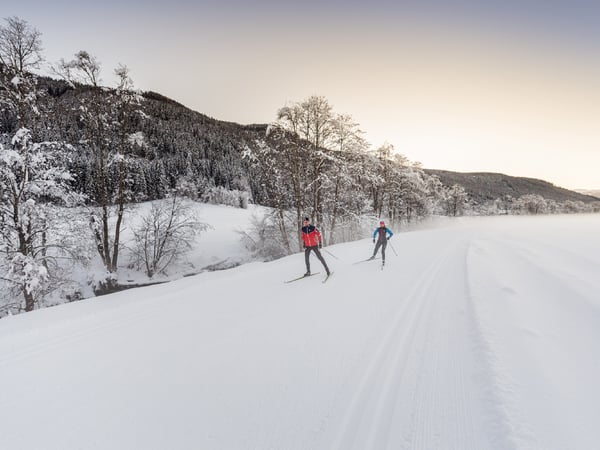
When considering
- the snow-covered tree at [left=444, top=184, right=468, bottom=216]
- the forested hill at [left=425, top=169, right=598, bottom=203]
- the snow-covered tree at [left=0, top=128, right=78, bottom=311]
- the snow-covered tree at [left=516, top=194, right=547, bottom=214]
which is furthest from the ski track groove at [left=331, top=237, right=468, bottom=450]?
the forested hill at [left=425, top=169, right=598, bottom=203]

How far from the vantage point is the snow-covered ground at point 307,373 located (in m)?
2.56

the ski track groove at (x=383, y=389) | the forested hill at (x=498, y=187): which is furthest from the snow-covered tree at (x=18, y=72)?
the forested hill at (x=498, y=187)

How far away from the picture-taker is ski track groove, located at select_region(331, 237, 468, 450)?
250cm

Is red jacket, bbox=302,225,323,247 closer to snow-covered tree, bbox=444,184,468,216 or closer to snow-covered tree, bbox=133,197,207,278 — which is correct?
snow-covered tree, bbox=133,197,207,278

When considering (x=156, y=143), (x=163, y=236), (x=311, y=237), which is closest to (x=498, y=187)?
(x=156, y=143)

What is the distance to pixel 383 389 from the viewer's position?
10.3 feet

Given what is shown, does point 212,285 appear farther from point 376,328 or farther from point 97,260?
point 97,260

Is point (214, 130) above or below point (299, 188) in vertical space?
above

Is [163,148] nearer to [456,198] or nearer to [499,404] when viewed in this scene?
[499,404]

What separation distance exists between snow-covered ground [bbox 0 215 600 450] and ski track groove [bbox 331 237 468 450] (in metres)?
0.02

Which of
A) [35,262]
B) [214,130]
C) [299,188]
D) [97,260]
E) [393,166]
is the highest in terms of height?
[214,130]

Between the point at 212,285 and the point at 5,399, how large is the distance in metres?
4.77

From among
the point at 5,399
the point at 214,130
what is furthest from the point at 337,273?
the point at 214,130

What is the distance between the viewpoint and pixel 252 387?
10.6ft
